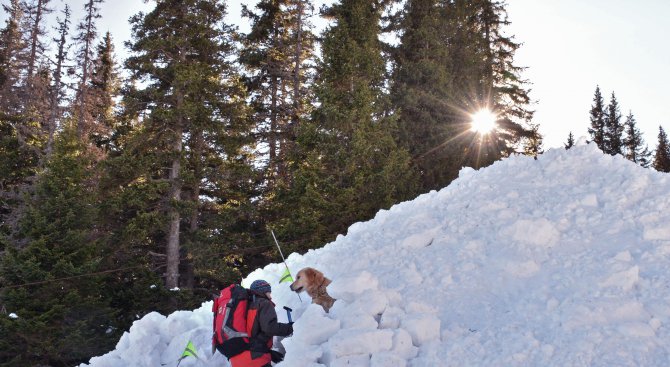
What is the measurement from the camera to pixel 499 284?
6770 mm

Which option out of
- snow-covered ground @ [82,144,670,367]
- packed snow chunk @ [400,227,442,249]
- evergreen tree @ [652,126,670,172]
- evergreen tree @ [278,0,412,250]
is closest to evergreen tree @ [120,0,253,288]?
evergreen tree @ [278,0,412,250]

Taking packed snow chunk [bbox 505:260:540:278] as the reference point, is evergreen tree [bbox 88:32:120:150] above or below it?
above

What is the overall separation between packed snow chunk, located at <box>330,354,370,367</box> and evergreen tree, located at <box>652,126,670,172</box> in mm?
38873

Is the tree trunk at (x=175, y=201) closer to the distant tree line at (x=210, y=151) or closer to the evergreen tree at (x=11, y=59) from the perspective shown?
the distant tree line at (x=210, y=151)

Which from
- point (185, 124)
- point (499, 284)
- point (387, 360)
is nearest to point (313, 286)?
point (387, 360)

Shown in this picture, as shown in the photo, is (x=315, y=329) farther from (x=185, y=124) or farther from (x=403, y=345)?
(x=185, y=124)

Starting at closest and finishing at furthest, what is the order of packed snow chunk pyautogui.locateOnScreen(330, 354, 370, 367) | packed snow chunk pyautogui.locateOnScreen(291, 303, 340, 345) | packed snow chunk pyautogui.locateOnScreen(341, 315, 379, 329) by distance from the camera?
packed snow chunk pyautogui.locateOnScreen(330, 354, 370, 367) → packed snow chunk pyautogui.locateOnScreen(341, 315, 379, 329) → packed snow chunk pyautogui.locateOnScreen(291, 303, 340, 345)

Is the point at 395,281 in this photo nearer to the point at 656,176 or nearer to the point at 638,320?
the point at 638,320

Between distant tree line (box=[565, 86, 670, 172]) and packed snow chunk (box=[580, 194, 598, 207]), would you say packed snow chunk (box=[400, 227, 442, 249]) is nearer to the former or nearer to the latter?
packed snow chunk (box=[580, 194, 598, 207])

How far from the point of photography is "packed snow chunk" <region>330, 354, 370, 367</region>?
5.46m

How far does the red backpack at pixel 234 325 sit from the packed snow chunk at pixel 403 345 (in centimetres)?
171

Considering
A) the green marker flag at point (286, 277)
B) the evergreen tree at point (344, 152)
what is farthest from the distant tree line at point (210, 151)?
the green marker flag at point (286, 277)

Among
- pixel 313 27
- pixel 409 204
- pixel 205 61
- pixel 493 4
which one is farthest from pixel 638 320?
pixel 493 4

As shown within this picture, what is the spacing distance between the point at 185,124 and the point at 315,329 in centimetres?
1334
